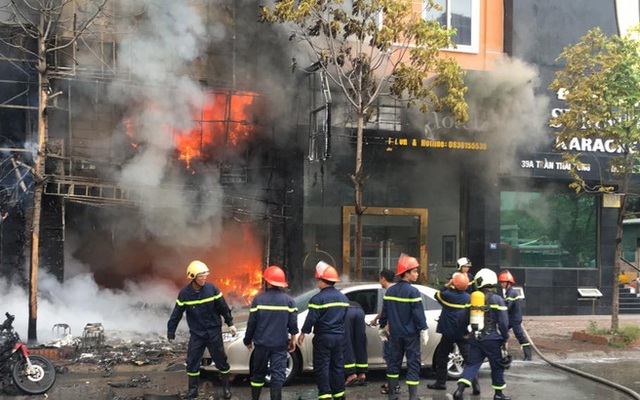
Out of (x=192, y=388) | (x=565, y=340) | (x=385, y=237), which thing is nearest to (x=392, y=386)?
(x=192, y=388)

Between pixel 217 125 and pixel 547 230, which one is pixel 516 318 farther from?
pixel 217 125

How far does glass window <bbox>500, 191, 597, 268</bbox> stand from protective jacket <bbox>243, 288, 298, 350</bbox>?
990 cm

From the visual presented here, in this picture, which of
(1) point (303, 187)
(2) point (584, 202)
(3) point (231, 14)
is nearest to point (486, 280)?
(1) point (303, 187)

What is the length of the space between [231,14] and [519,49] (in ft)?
22.5

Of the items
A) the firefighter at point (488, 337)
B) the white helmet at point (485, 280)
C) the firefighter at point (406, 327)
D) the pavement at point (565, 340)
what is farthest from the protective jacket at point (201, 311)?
the pavement at point (565, 340)

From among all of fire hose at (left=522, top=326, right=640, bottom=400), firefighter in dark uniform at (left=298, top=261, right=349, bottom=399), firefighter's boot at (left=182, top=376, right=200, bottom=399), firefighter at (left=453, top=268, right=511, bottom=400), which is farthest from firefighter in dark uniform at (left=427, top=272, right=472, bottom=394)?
firefighter's boot at (left=182, top=376, right=200, bottom=399)

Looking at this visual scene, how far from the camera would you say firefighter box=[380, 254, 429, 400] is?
6.84 m

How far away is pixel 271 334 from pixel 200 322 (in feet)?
3.51

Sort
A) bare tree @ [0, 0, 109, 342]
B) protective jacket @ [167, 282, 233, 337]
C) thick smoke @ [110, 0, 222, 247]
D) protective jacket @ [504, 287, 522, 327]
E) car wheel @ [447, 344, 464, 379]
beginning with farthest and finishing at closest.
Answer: thick smoke @ [110, 0, 222, 247], bare tree @ [0, 0, 109, 342], protective jacket @ [504, 287, 522, 327], car wheel @ [447, 344, 464, 379], protective jacket @ [167, 282, 233, 337]

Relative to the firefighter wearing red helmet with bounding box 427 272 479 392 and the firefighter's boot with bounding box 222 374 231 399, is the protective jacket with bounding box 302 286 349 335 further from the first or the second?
the firefighter wearing red helmet with bounding box 427 272 479 392

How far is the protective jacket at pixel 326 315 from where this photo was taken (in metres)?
6.52

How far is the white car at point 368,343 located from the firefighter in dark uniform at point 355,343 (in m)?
0.63

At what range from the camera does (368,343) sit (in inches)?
322

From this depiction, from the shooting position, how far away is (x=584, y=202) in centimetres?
1593
